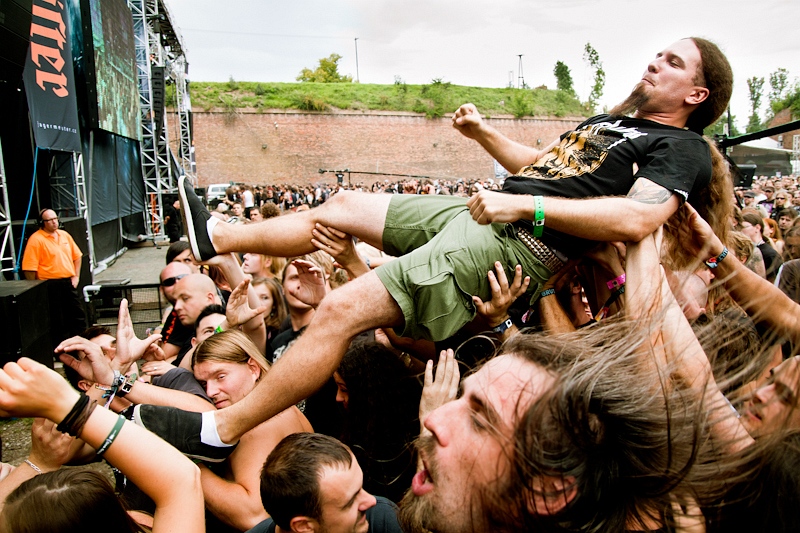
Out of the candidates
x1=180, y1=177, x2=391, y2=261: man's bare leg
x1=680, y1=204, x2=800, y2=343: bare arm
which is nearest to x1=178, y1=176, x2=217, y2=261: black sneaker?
x1=180, y1=177, x2=391, y2=261: man's bare leg

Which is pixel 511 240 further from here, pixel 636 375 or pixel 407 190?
pixel 407 190

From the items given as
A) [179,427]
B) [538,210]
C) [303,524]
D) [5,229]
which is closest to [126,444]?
[179,427]

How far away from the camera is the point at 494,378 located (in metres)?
1.27

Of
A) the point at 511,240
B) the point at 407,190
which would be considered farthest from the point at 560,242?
the point at 407,190

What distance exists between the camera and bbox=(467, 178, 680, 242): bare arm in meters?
1.92

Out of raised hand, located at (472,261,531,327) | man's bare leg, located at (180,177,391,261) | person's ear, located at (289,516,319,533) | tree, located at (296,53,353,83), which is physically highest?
tree, located at (296,53,353,83)

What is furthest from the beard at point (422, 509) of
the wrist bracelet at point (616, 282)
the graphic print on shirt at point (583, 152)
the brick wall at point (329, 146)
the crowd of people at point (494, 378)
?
the brick wall at point (329, 146)

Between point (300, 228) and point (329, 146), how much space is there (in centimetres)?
3946

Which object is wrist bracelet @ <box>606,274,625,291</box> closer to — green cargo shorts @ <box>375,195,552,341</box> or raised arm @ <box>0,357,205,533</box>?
green cargo shorts @ <box>375,195,552,341</box>

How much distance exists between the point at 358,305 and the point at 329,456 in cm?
54

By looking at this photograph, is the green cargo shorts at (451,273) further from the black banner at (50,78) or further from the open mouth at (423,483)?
the black banner at (50,78)

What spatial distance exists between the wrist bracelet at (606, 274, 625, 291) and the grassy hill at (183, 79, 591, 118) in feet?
124

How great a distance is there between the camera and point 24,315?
5125mm

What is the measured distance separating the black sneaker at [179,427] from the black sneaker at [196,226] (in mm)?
806
